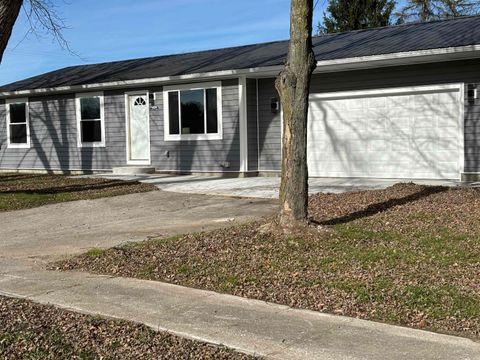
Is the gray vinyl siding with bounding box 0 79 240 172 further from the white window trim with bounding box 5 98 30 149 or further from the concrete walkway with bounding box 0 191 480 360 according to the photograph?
the concrete walkway with bounding box 0 191 480 360

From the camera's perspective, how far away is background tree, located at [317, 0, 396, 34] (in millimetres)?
35688

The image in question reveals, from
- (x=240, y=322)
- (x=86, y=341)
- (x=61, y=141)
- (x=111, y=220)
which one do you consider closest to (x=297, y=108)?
(x=240, y=322)

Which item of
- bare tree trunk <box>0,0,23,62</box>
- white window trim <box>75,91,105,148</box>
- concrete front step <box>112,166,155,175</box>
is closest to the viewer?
bare tree trunk <box>0,0,23,62</box>

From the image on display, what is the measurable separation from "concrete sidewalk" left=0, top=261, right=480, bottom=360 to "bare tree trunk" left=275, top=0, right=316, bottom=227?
2.34m

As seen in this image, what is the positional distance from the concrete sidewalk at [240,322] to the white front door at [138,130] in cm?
1313

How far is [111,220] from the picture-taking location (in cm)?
1109

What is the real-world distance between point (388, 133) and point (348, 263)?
30.9ft

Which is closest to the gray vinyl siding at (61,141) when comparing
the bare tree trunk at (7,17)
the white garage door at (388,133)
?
the white garage door at (388,133)

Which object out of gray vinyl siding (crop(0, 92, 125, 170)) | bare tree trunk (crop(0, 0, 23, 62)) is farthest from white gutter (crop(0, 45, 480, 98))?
bare tree trunk (crop(0, 0, 23, 62))

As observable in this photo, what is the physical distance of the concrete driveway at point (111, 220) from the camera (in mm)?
9062

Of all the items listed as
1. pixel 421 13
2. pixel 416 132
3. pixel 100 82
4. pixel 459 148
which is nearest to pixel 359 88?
pixel 416 132

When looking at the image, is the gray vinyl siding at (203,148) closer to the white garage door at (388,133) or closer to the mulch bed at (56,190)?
the white garage door at (388,133)

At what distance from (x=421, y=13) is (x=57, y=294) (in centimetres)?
3367

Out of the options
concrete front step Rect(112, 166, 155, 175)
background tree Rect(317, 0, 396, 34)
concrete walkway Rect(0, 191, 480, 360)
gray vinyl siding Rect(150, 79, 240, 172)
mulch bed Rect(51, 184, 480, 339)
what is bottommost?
concrete walkway Rect(0, 191, 480, 360)
